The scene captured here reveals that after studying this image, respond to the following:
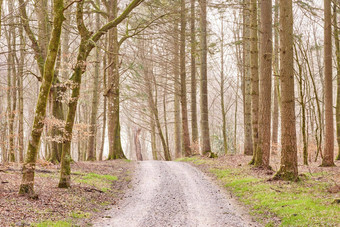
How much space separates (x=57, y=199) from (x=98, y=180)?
13.3ft

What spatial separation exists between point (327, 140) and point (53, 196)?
12590 mm

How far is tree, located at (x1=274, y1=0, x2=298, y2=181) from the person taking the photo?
11344 mm

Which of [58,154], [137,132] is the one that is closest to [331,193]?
[58,154]

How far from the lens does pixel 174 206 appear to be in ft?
31.6

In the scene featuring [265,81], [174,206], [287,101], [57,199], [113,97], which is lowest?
[174,206]

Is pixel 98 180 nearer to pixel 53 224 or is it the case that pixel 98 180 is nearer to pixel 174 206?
pixel 174 206

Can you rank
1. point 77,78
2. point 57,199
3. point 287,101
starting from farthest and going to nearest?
point 287,101 < point 77,78 < point 57,199

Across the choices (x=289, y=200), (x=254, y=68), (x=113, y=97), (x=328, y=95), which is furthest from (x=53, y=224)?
(x=113, y=97)

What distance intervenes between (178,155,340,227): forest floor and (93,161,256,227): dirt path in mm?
624

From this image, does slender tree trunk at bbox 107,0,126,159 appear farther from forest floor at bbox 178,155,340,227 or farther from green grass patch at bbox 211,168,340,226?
green grass patch at bbox 211,168,340,226

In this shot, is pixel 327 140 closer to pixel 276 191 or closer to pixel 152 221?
pixel 276 191

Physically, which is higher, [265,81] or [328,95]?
[265,81]

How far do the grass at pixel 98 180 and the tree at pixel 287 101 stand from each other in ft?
21.8

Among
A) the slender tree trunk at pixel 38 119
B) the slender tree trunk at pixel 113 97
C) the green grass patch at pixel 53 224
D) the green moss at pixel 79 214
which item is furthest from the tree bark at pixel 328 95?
the green grass patch at pixel 53 224
